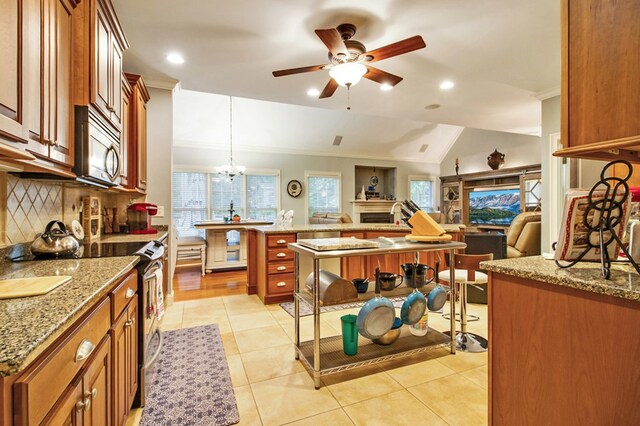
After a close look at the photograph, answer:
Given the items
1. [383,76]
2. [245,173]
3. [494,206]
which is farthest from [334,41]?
[494,206]

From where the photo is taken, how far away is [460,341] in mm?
2639

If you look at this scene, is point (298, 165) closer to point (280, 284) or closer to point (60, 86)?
point (280, 284)

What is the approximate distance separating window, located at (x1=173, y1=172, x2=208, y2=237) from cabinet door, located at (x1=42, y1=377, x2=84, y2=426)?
6540mm

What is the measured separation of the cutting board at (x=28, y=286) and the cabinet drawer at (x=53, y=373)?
163mm

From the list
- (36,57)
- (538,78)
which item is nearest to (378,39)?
(538,78)

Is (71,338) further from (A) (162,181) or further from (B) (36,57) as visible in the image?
(A) (162,181)

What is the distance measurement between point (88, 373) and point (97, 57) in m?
1.74

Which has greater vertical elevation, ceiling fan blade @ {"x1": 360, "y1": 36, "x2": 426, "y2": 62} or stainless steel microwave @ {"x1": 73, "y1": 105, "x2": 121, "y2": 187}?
ceiling fan blade @ {"x1": 360, "y1": 36, "x2": 426, "y2": 62}

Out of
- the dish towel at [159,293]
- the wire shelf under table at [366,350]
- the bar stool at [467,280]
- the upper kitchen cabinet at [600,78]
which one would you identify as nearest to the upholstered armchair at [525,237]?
the bar stool at [467,280]

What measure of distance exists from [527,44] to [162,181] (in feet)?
13.6

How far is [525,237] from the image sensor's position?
15.1 feet

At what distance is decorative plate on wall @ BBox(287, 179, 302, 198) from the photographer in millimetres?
8062

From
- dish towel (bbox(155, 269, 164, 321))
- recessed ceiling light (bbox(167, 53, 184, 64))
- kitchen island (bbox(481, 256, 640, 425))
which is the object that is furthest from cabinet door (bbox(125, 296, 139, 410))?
recessed ceiling light (bbox(167, 53, 184, 64))

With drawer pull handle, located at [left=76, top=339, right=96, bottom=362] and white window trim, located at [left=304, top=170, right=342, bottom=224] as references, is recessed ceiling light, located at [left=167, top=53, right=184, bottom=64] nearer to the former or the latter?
drawer pull handle, located at [left=76, top=339, right=96, bottom=362]
